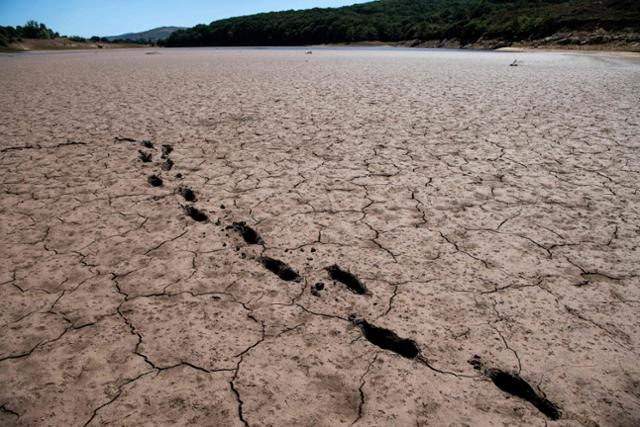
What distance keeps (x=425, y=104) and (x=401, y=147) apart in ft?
8.10

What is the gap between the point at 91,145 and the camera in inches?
158

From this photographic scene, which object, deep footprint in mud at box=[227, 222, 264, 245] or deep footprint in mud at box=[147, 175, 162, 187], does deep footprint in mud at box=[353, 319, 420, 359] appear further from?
deep footprint in mud at box=[147, 175, 162, 187]

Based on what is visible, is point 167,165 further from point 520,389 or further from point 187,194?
point 520,389

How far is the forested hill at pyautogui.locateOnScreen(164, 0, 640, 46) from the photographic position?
955 inches

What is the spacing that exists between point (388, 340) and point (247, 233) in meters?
1.14

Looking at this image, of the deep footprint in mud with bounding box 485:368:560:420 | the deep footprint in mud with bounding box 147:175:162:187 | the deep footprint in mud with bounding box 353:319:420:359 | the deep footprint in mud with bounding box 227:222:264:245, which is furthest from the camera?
the deep footprint in mud with bounding box 147:175:162:187

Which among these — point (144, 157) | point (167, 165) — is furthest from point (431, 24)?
point (167, 165)

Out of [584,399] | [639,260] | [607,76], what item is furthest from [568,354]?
[607,76]

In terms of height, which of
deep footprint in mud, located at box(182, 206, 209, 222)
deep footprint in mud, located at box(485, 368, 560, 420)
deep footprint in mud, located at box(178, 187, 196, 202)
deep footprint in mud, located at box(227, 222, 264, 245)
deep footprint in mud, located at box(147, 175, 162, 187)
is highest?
deep footprint in mud, located at box(147, 175, 162, 187)

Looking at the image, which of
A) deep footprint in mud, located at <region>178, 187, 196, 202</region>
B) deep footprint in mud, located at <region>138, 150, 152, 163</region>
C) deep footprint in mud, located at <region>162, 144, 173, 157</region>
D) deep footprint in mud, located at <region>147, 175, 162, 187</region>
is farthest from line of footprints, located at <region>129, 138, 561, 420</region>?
deep footprint in mud, located at <region>162, 144, 173, 157</region>

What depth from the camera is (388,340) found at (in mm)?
1544

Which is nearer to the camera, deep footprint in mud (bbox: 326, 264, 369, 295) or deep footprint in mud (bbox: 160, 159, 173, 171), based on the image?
deep footprint in mud (bbox: 326, 264, 369, 295)

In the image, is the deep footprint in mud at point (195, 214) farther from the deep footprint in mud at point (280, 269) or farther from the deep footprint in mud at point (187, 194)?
the deep footprint in mud at point (280, 269)

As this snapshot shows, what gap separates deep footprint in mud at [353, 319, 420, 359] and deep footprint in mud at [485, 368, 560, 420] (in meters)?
0.27
